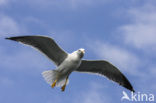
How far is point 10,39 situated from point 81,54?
9.14ft

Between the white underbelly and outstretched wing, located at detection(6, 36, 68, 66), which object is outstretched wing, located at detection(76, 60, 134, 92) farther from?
outstretched wing, located at detection(6, 36, 68, 66)

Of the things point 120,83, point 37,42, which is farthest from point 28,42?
point 120,83

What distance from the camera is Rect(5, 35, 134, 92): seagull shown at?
720 inches

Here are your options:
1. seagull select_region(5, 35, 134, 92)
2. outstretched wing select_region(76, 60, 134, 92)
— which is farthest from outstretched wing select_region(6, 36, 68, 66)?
outstretched wing select_region(76, 60, 134, 92)

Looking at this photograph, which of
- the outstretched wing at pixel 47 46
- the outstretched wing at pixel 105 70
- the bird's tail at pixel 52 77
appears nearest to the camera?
the outstretched wing at pixel 47 46

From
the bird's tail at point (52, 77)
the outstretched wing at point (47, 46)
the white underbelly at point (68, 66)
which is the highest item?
the outstretched wing at point (47, 46)

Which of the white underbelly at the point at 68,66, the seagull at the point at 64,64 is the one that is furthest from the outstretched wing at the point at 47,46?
the white underbelly at the point at 68,66

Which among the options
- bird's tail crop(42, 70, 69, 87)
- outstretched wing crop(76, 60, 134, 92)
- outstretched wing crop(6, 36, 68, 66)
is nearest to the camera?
outstretched wing crop(6, 36, 68, 66)

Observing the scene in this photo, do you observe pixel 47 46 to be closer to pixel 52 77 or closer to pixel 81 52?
pixel 52 77

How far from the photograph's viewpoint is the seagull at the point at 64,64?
720 inches

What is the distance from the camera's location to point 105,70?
19.6 m

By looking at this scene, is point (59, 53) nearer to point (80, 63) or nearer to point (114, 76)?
point (80, 63)

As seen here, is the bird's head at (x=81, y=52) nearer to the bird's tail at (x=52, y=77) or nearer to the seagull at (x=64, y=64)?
the seagull at (x=64, y=64)

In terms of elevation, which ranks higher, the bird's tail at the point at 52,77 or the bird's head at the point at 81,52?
the bird's head at the point at 81,52
